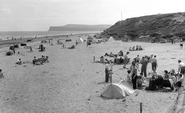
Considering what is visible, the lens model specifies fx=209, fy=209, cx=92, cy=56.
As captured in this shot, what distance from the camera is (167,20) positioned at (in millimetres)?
65125

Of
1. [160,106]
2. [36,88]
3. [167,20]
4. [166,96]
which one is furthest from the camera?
[167,20]

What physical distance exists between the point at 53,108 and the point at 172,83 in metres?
7.14

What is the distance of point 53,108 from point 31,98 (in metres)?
2.35

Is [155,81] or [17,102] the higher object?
[155,81]

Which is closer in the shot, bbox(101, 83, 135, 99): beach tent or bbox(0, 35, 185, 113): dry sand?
bbox(0, 35, 185, 113): dry sand

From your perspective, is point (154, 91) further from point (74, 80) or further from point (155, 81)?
point (74, 80)

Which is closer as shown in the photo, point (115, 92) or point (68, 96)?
point (115, 92)

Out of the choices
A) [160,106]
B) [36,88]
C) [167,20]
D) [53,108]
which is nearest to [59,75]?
[36,88]

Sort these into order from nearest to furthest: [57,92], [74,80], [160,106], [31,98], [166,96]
Answer: [160,106] → [166,96] → [31,98] → [57,92] → [74,80]

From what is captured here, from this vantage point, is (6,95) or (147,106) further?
(6,95)

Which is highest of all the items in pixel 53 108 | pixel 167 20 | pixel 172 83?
pixel 167 20

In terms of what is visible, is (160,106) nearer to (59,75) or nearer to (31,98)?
(31,98)

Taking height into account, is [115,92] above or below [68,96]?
above

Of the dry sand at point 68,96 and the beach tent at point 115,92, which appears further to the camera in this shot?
the beach tent at point 115,92
